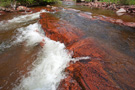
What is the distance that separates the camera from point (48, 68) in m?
2.72

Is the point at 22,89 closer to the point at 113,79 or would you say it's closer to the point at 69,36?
the point at 113,79

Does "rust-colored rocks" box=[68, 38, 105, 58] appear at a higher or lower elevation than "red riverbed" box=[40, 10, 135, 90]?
higher

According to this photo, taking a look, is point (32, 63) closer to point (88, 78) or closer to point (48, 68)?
point (48, 68)

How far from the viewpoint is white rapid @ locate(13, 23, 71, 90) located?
7.28ft

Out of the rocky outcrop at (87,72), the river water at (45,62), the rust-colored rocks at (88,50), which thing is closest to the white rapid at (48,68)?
the river water at (45,62)

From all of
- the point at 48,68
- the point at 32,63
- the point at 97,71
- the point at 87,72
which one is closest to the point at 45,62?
the point at 48,68

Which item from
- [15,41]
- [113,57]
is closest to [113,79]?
[113,57]

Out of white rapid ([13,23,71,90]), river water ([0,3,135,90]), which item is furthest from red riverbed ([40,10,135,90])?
white rapid ([13,23,71,90])

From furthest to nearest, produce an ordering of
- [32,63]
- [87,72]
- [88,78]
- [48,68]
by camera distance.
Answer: [32,63] → [48,68] → [87,72] → [88,78]

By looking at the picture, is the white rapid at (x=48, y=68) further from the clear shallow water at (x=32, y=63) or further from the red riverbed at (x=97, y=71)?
the red riverbed at (x=97, y=71)

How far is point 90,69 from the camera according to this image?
2273 mm

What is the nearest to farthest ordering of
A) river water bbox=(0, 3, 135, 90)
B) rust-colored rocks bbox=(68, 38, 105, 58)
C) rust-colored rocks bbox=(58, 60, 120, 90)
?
rust-colored rocks bbox=(58, 60, 120, 90)
river water bbox=(0, 3, 135, 90)
rust-colored rocks bbox=(68, 38, 105, 58)

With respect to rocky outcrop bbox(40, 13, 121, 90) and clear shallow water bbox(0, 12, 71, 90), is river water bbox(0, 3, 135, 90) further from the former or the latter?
rocky outcrop bbox(40, 13, 121, 90)

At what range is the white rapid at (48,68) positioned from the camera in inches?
87.4
